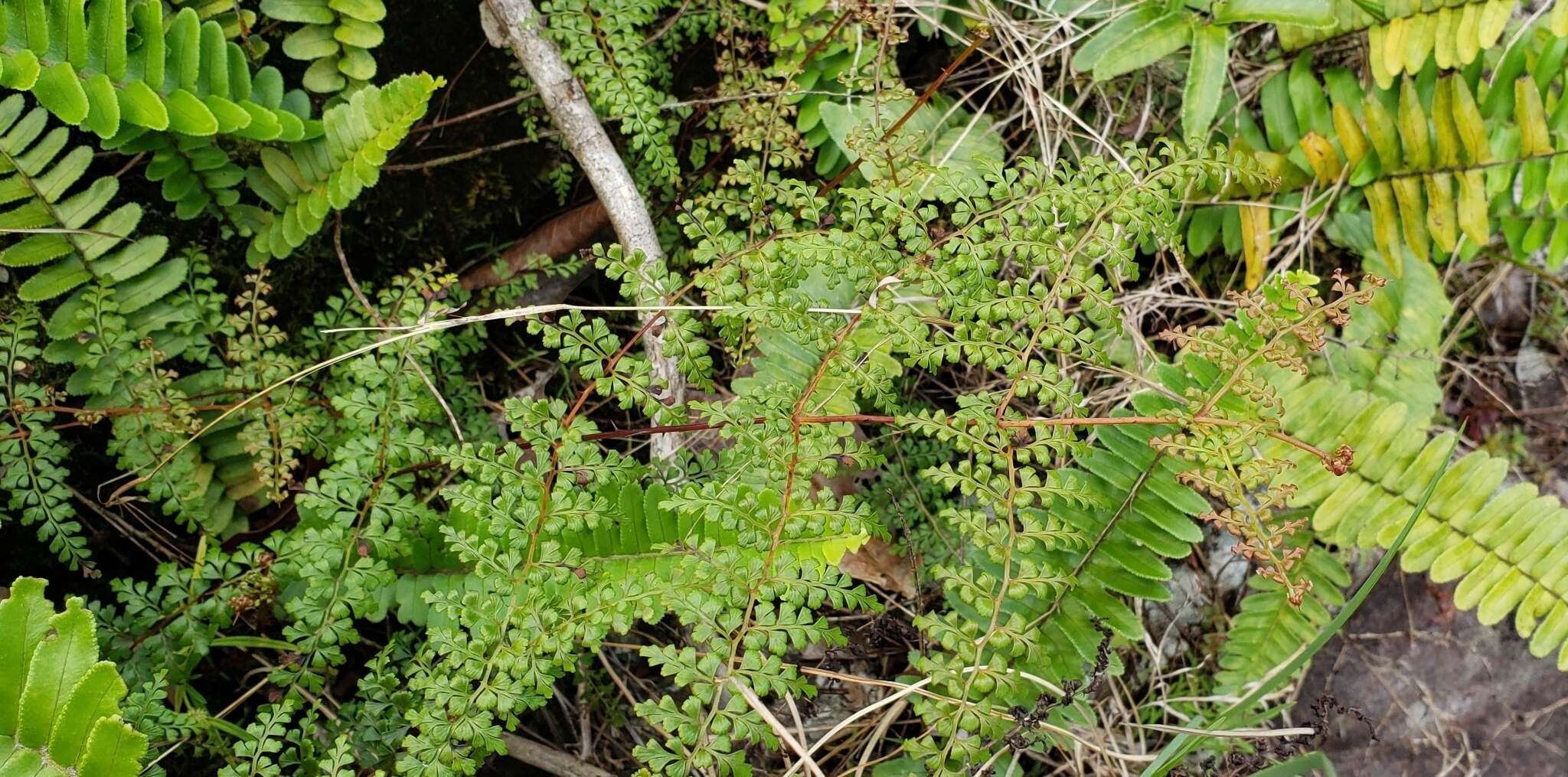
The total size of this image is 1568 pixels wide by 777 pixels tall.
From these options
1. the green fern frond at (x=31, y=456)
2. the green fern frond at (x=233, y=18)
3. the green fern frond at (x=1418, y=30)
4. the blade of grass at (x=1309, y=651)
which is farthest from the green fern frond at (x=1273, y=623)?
the green fern frond at (x=233, y=18)

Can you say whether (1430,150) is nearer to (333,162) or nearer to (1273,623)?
(1273,623)

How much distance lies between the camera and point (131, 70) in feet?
7.27

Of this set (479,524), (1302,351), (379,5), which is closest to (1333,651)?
(1302,351)

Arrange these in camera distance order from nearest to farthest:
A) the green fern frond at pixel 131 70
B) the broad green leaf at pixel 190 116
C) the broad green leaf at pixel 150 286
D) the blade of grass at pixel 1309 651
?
the blade of grass at pixel 1309 651
the green fern frond at pixel 131 70
the broad green leaf at pixel 190 116
the broad green leaf at pixel 150 286

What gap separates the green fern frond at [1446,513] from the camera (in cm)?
266

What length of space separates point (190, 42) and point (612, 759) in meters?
2.10

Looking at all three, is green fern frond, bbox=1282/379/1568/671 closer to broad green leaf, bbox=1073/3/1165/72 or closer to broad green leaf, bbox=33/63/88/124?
broad green leaf, bbox=1073/3/1165/72

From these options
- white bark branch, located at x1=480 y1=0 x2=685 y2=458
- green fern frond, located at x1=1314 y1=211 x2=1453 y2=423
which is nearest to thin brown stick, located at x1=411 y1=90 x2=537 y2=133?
white bark branch, located at x1=480 y1=0 x2=685 y2=458

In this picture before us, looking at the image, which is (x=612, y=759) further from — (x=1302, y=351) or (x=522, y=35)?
(x=1302, y=351)

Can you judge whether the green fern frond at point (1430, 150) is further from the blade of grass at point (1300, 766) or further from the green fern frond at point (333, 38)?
the green fern frond at point (333, 38)

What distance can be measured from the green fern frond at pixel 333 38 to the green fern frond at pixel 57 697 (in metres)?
1.52

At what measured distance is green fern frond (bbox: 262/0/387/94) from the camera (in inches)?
95.2

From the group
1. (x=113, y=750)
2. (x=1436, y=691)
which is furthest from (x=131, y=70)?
(x=1436, y=691)

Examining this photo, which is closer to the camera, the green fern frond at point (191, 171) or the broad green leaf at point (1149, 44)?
the green fern frond at point (191, 171)
